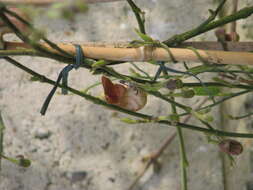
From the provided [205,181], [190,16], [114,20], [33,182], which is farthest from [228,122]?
[33,182]

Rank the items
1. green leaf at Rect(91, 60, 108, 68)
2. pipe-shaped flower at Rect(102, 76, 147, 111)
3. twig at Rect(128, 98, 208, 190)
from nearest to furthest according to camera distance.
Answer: green leaf at Rect(91, 60, 108, 68) < pipe-shaped flower at Rect(102, 76, 147, 111) < twig at Rect(128, 98, 208, 190)

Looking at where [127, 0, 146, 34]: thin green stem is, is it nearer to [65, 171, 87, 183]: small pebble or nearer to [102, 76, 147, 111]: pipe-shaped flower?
[102, 76, 147, 111]: pipe-shaped flower

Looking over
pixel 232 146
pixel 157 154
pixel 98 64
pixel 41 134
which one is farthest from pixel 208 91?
pixel 41 134

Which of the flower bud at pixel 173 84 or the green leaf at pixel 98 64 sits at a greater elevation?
Answer: the green leaf at pixel 98 64

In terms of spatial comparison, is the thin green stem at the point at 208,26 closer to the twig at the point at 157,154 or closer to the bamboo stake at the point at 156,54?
the bamboo stake at the point at 156,54

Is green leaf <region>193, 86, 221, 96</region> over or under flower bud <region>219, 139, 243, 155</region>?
over

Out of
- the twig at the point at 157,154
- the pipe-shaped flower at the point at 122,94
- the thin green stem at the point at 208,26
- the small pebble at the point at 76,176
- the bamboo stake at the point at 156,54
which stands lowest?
the small pebble at the point at 76,176

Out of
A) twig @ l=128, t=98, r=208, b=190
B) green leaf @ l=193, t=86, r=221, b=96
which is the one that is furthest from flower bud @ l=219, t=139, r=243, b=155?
twig @ l=128, t=98, r=208, b=190

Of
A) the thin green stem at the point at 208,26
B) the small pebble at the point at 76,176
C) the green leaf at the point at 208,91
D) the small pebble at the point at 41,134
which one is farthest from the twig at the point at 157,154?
the thin green stem at the point at 208,26
